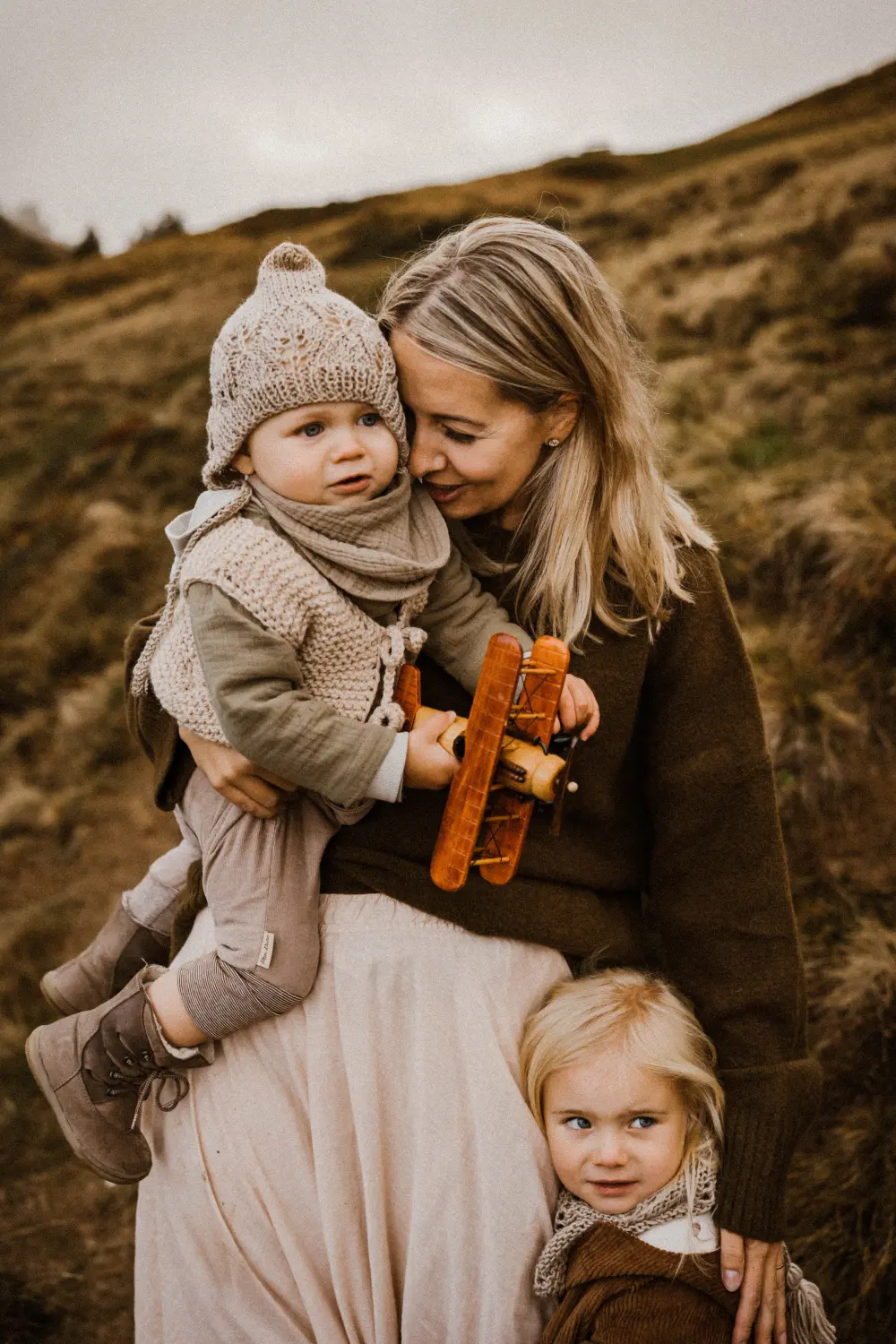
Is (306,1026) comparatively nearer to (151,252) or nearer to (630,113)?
(630,113)

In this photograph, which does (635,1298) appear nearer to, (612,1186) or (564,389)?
(612,1186)

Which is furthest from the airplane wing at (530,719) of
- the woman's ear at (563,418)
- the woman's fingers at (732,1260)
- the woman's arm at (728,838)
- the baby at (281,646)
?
the woman's fingers at (732,1260)

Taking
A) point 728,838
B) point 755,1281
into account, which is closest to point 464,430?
point 728,838

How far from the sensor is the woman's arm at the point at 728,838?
2.01m

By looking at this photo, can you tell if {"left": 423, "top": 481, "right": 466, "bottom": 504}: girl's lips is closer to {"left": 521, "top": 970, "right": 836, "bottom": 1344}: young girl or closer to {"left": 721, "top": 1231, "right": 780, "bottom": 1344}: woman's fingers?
{"left": 521, "top": 970, "right": 836, "bottom": 1344}: young girl

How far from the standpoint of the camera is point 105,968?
235cm

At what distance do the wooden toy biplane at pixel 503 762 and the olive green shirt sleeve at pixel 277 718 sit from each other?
0.47 ft

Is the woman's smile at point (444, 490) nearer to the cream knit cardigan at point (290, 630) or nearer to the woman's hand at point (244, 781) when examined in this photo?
the cream knit cardigan at point (290, 630)

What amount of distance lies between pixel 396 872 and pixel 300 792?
228 mm

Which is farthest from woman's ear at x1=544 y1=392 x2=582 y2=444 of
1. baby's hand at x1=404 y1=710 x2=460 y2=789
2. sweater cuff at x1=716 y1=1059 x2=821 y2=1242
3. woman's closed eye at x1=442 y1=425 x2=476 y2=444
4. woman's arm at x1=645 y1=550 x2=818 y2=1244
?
sweater cuff at x1=716 y1=1059 x2=821 y2=1242

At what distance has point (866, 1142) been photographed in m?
2.87

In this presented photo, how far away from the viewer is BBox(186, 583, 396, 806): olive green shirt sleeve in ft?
5.37

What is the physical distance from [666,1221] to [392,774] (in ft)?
3.17

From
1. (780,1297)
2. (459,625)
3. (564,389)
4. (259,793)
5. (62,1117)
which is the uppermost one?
(564,389)
